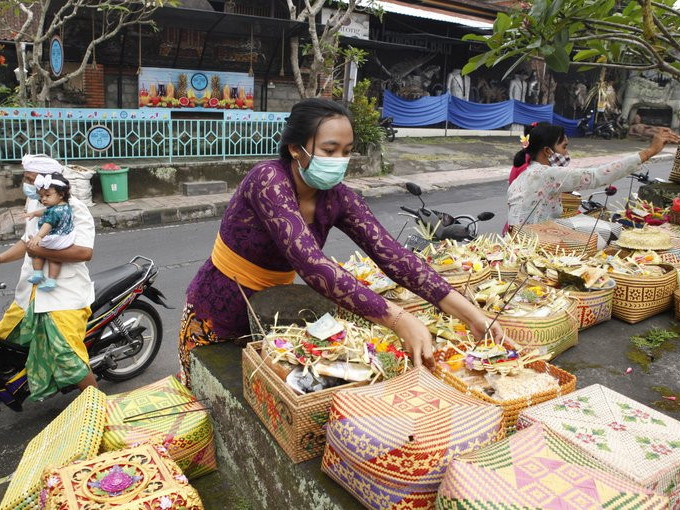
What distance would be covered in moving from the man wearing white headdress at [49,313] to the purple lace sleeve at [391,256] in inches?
74.6

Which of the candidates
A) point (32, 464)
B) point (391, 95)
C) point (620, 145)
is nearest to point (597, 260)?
point (32, 464)

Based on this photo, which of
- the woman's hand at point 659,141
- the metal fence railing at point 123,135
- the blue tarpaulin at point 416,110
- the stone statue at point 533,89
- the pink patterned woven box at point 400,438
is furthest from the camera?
the stone statue at point 533,89

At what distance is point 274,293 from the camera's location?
2.17 m

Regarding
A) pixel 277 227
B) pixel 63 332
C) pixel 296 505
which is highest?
pixel 277 227

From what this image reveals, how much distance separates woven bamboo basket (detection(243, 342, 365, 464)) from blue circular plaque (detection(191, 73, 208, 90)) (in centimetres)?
1322

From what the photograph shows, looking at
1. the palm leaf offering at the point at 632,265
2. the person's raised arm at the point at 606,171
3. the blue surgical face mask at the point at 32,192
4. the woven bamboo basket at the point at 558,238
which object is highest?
the person's raised arm at the point at 606,171

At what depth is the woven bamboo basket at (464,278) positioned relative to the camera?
2738 mm

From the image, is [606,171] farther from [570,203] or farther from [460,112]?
[460,112]

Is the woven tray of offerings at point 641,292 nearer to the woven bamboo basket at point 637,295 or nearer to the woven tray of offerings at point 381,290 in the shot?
the woven bamboo basket at point 637,295

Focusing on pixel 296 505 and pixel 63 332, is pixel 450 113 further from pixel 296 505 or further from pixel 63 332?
pixel 296 505

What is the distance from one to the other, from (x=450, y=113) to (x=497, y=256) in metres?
18.0

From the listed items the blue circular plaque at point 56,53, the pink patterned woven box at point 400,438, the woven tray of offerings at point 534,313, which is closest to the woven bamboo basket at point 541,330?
the woven tray of offerings at point 534,313

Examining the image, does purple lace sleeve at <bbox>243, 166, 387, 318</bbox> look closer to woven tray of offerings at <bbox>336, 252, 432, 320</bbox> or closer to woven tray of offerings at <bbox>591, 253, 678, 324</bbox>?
woven tray of offerings at <bbox>336, 252, 432, 320</bbox>

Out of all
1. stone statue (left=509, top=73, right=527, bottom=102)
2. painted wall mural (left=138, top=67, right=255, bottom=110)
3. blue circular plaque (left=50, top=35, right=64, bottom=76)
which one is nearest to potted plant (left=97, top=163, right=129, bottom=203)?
blue circular plaque (left=50, top=35, right=64, bottom=76)
